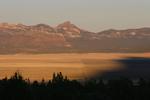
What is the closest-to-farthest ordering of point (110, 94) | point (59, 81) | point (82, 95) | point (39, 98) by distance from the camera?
point (39, 98), point (82, 95), point (110, 94), point (59, 81)

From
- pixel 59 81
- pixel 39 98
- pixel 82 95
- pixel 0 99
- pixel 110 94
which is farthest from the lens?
pixel 59 81

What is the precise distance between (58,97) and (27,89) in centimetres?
823

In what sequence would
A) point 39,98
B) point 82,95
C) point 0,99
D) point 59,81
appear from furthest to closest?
1. point 59,81
2. point 82,95
3. point 39,98
4. point 0,99

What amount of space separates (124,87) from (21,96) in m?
26.1

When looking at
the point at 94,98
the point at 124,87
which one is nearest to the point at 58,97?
the point at 94,98

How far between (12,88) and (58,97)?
30.0 ft

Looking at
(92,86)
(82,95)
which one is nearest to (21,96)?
(82,95)

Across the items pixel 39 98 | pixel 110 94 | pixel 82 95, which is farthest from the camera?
pixel 110 94

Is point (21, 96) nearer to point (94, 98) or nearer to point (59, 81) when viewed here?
point (94, 98)

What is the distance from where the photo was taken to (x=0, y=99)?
167 feet

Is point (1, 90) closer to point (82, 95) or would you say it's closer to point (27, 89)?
point (27, 89)

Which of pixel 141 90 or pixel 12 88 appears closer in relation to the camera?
pixel 12 88

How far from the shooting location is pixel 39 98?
59.5 m

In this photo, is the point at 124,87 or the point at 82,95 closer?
the point at 82,95
